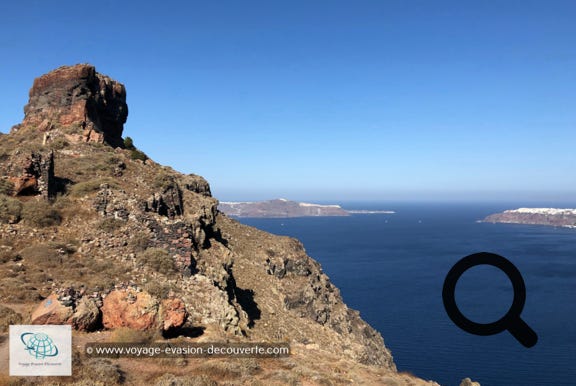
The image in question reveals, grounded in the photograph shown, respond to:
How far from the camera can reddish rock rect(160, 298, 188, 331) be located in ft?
54.8

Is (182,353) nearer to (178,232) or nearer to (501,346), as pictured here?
(178,232)

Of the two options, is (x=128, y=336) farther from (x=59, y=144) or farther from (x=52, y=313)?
(x=59, y=144)

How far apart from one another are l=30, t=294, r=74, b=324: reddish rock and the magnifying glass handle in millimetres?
15682

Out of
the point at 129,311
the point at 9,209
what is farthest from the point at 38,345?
the point at 9,209

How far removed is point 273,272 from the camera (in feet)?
160

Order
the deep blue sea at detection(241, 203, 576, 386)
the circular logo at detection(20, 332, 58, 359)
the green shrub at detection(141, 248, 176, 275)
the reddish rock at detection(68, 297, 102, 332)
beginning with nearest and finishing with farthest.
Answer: the circular logo at detection(20, 332, 58, 359)
the reddish rock at detection(68, 297, 102, 332)
the green shrub at detection(141, 248, 176, 275)
the deep blue sea at detection(241, 203, 576, 386)

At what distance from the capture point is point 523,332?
28.0 ft

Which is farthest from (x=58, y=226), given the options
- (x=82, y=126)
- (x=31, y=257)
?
(x=82, y=126)

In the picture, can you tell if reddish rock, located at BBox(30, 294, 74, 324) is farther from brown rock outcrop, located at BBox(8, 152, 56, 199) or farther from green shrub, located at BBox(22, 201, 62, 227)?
brown rock outcrop, located at BBox(8, 152, 56, 199)

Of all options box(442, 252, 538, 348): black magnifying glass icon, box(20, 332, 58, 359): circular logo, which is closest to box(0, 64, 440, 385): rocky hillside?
box(20, 332, 58, 359): circular logo

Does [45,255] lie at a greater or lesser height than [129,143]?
lesser

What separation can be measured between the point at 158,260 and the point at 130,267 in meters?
1.68

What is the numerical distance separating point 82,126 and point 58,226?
22957mm

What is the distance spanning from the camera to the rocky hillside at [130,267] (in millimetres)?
15438
